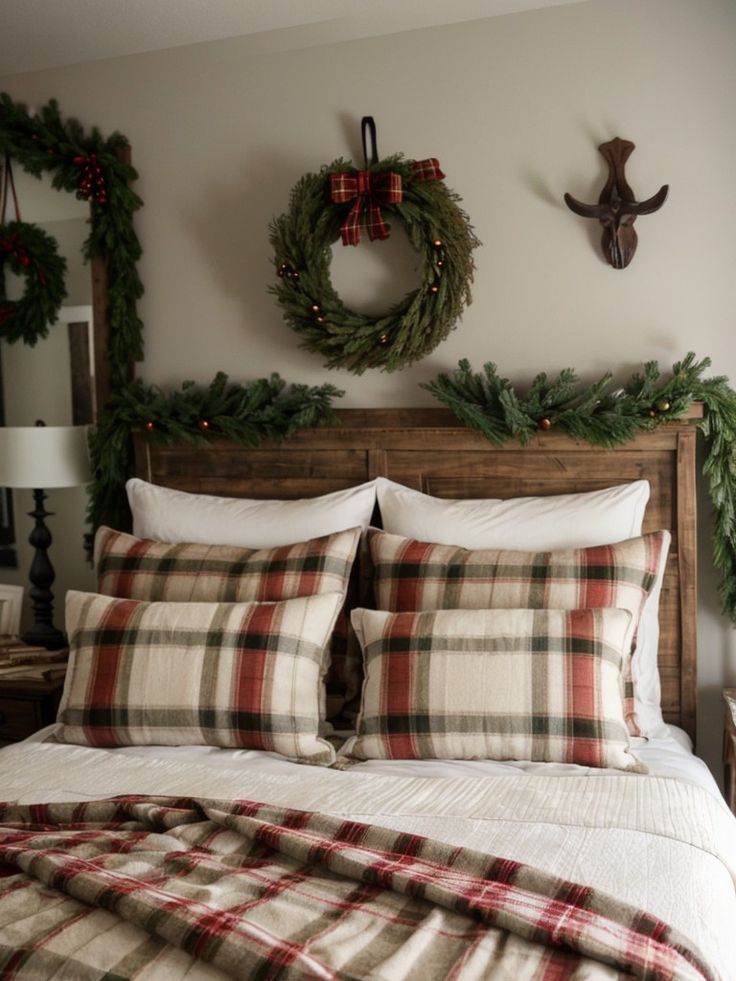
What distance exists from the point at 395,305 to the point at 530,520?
0.74 meters

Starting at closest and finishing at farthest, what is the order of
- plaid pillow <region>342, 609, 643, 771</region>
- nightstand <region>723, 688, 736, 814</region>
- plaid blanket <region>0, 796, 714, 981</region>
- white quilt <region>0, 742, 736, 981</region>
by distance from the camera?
plaid blanket <region>0, 796, 714, 981</region> < white quilt <region>0, 742, 736, 981</region> < plaid pillow <region>342, 609, 643, 771</region> < nightstand <region>723, 688, 736, 814</region>

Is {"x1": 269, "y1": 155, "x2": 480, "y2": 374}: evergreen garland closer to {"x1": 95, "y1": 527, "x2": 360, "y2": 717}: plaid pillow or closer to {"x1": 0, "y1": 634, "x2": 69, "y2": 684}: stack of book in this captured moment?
{"x1": 95, "y1": 527, "x2": 360, "y2": 717}: plaid pillow

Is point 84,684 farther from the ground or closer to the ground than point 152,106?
closer to the ground

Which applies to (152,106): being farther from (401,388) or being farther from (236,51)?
(401,388)

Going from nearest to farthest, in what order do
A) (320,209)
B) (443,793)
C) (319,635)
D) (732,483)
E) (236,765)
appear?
(443,793)
(236,765)
(319,635)
(732,483)
(320,209)

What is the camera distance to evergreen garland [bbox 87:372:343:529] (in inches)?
112

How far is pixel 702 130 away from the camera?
2568mm

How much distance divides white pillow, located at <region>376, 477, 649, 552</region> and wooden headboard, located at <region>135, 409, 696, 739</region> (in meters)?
0.09

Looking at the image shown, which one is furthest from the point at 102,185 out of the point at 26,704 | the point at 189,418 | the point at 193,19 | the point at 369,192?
the point at 26,704

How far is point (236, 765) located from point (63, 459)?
130 centimetres

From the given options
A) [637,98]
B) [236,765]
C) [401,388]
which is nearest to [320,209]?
[401,388]

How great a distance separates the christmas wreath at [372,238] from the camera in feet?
8.79

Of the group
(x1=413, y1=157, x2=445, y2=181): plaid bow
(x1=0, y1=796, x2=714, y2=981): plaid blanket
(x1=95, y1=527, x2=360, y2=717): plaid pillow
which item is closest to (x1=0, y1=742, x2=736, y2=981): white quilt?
(x1=0, y1=796, x2=714, y2=981): plaid blanket

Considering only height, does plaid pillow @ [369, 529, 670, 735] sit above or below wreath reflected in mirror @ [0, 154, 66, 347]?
below
